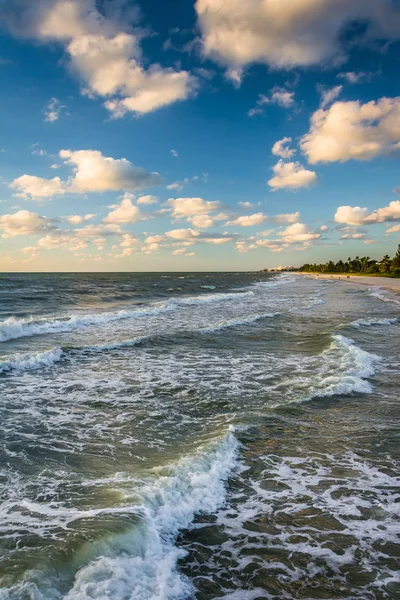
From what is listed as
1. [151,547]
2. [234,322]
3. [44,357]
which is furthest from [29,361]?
[234,322]

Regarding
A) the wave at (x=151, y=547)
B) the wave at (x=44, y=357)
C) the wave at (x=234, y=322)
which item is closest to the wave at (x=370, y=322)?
the wave at (x=234, y=322)

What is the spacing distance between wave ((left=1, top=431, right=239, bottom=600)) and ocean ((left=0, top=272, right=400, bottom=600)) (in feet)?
0.06

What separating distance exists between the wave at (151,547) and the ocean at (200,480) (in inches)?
0.7

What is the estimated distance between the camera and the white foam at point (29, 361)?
517 inches

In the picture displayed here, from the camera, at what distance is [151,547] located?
169 inches

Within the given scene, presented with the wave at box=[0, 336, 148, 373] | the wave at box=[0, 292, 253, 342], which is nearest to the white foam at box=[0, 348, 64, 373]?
the wave at box=[0, 336, 148, 373]

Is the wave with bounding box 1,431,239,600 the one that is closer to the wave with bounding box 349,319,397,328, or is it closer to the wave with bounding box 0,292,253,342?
the wave with bounding box 0,292,253,342

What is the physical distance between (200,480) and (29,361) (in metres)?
10.3

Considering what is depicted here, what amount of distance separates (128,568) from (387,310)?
3143 centimetres

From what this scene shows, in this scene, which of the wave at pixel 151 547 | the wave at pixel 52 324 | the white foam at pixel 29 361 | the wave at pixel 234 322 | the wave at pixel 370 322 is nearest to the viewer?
the wave at pixel 151 547

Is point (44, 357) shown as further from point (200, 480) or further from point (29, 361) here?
point (200, 480)

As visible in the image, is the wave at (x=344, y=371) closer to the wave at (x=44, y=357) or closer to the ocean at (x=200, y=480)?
the ocean at (x=200, y=480)

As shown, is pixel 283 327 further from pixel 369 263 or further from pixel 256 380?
pixel 369 263

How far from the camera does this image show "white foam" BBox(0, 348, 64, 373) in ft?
43.1
